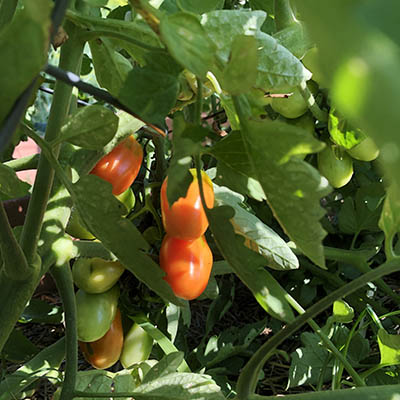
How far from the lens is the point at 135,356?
66cm

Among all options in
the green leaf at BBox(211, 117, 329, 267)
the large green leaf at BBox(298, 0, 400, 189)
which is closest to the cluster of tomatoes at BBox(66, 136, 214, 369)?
the green leaf at BBox(211, 117, 329, 267)

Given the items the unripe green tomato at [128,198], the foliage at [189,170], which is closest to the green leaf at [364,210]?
the foliage at [189,170]

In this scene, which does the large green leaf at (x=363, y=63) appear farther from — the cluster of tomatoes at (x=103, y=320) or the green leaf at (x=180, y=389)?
the cluster of tomatoes at (x=103, y=320)

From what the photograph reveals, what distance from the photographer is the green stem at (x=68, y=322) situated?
1.27ft

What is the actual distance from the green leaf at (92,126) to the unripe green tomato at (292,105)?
0.27 metres

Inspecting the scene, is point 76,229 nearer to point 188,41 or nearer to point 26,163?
point 26,163

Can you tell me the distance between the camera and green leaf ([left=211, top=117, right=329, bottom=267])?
0.17 m

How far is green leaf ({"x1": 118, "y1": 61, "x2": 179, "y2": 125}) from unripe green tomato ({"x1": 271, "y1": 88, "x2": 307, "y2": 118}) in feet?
0.95

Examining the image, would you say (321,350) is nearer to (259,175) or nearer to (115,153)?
(115,153)

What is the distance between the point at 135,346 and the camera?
656 mm

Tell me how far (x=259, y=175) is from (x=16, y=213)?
2.39 ft

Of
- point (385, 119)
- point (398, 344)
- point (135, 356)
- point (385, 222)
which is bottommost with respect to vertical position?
point (135, 356)

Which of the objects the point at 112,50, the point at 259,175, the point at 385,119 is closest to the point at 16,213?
the point at 112,50

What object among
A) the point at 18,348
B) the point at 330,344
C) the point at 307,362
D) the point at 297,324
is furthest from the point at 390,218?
the point at 18,348
